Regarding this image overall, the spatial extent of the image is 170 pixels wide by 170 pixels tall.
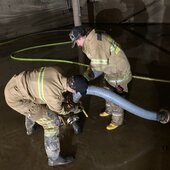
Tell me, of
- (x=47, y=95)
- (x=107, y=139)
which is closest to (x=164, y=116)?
(x=107, y=139)

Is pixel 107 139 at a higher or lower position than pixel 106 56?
lower

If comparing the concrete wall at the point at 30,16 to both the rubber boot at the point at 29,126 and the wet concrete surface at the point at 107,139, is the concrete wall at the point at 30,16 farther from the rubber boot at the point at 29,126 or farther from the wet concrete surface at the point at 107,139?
the rubber boot at the point at 29,126

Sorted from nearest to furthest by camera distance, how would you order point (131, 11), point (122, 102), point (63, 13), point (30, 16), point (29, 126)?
point (122, 102) < point (29, 126) < point (131, 11) < point (30, 16) < point (63, 13)

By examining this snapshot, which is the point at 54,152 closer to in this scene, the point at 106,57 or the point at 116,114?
the point at 116,114

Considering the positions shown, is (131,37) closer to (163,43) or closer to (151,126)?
(163,43)

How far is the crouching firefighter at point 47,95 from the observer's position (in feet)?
9.35

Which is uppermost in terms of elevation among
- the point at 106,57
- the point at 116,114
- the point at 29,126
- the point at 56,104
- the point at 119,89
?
the point at 106,57

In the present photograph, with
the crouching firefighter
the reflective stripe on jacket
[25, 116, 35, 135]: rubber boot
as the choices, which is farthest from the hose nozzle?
[25, 116, 35, 135]: rubber boot

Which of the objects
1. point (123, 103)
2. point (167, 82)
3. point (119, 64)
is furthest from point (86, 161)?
point (167, 82)

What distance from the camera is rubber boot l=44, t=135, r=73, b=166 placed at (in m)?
3.16

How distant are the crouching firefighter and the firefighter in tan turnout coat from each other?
43 centimetres

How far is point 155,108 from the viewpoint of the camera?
3941 mm

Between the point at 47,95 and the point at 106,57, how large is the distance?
80 centimetres

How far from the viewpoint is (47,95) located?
286cm
